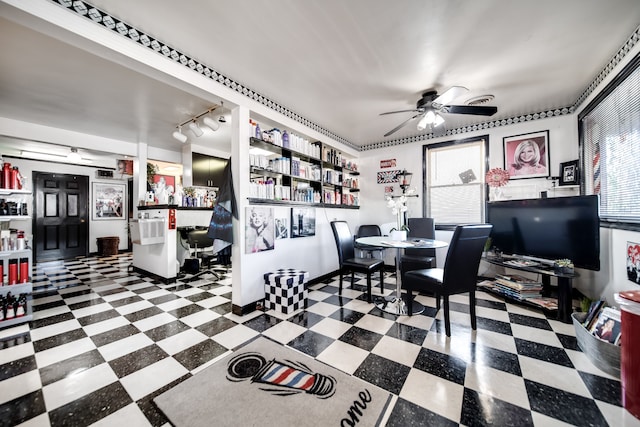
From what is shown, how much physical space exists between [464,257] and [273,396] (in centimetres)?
197

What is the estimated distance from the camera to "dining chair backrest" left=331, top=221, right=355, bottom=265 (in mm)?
3264

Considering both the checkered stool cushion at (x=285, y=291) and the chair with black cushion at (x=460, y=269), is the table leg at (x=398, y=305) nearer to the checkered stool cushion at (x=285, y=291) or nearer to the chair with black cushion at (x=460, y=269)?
the chair with black cushion at (x=460, y=269)

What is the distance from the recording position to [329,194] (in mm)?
4414

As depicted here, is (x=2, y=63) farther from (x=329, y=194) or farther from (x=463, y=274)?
(x=463, y=274)

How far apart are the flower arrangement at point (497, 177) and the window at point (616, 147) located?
0.87 meters

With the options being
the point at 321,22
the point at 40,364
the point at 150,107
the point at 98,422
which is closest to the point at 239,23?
the point at 321,22

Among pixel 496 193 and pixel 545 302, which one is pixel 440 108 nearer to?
pixel 496 193

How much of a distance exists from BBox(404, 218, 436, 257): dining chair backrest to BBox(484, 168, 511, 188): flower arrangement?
1140mm

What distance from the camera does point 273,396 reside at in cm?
146

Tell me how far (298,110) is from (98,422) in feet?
11.8

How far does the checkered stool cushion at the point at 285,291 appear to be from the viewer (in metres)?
2.71

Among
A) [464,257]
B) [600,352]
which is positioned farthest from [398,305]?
A: [600,352]

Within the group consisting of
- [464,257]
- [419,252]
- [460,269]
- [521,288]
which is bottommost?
[521,288]

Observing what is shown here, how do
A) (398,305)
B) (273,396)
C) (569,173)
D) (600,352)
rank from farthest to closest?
1. (569,173)
2. (398,305)
3. (600,352)
4. (273,396)
